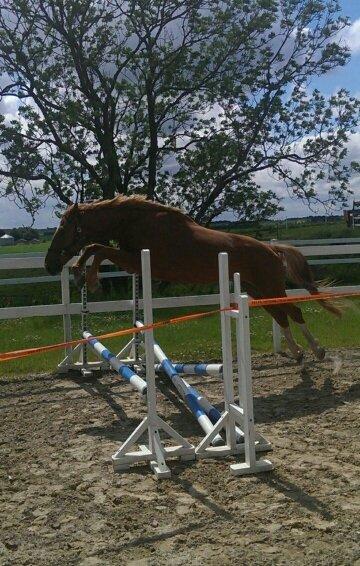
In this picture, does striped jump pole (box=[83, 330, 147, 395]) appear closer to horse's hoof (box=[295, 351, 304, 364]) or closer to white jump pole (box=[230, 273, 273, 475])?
white jump pole (box=[230, 273, 273, 475])

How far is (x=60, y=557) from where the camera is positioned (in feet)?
10.5

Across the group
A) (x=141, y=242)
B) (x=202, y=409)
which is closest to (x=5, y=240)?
(x=141, y=242)

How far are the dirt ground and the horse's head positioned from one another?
178cm

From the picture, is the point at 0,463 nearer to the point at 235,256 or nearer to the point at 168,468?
the point at 168,468

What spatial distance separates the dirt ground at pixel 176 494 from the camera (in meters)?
3.24

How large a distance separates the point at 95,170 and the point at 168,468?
50.1 feet

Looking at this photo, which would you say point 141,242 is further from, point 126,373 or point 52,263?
point 126,373

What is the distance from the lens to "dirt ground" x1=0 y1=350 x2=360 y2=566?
10.6 ft

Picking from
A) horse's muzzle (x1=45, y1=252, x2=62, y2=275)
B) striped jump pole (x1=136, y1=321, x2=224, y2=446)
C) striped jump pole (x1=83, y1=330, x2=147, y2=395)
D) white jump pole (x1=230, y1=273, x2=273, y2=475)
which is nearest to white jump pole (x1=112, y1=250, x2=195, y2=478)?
striped jump pole (x1=83, y1=330, x2=147, y2=395)

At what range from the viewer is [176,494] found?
4.02 metres

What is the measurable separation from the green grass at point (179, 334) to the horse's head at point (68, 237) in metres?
1.97

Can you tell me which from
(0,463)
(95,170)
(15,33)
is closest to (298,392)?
(0,463)

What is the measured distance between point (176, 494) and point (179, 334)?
23.3 feet

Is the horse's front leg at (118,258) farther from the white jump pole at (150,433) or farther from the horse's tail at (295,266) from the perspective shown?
the white jump pole at (150,433)
